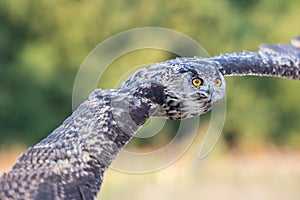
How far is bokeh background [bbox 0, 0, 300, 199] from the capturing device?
Answer: 25.1 meters

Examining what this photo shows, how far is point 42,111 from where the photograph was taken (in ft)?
84.0

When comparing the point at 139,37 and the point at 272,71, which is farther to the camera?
the point at 139,37

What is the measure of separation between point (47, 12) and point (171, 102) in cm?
1843

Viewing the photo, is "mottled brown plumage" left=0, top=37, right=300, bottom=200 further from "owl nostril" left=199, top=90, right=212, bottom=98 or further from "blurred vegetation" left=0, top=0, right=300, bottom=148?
"blurred vegetation" left=0, top=0, right=300, bottom=148

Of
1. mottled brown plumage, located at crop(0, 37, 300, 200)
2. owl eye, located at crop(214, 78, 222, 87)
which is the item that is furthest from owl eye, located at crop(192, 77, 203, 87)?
owl eye, located at crop(214, 78, 222, 87)

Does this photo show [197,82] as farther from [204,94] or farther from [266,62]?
[266,62]

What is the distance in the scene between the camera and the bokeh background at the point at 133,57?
2514 cm

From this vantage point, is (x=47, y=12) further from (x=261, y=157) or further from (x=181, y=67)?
(x=181, y=67)

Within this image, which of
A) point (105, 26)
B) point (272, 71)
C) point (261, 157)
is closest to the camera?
point (272, 71)

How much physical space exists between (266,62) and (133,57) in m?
14.9

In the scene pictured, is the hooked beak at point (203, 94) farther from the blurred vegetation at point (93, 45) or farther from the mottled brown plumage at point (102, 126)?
the blurred vegetation at point (93, 45)

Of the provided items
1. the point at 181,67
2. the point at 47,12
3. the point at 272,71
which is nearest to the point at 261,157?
the point at 47,12

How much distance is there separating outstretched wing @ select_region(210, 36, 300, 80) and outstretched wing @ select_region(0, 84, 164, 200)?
1905 mm

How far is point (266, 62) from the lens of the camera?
383 inches
